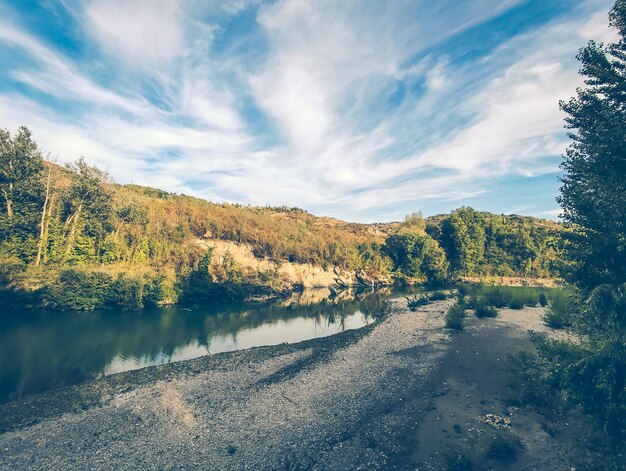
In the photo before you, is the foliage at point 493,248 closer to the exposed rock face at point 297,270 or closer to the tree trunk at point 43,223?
the exposed rock face at point 297,270

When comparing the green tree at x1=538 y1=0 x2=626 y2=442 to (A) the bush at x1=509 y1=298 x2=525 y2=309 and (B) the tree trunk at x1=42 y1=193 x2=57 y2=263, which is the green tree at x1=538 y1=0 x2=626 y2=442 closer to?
(A) the bush at x1=509 y1=298 x2=525 y2=309

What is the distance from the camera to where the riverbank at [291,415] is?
30.3ft

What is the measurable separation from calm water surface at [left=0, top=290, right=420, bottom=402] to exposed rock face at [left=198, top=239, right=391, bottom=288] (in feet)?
38.7

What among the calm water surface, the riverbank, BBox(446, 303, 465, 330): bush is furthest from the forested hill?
BBox(446, 303, 465, 330): bush

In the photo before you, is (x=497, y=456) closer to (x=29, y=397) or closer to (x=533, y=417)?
(x=533, y=417)

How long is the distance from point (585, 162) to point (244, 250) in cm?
4532

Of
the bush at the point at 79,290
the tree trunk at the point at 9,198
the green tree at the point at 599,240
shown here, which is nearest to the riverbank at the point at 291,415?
the green tree at the point at 599,240

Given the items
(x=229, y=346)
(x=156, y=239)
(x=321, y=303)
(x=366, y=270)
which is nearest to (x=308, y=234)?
(x=366, y=270)

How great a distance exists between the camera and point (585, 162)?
827 cm

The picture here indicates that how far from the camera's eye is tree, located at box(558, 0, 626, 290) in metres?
7.61

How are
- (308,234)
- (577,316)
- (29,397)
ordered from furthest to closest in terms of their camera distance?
(308,234)
(29,397)
(577,316)

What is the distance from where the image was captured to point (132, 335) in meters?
24.1

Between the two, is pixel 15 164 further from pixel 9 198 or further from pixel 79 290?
pixel 79 290

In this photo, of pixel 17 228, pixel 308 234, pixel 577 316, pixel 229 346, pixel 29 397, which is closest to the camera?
pixel 577 316
